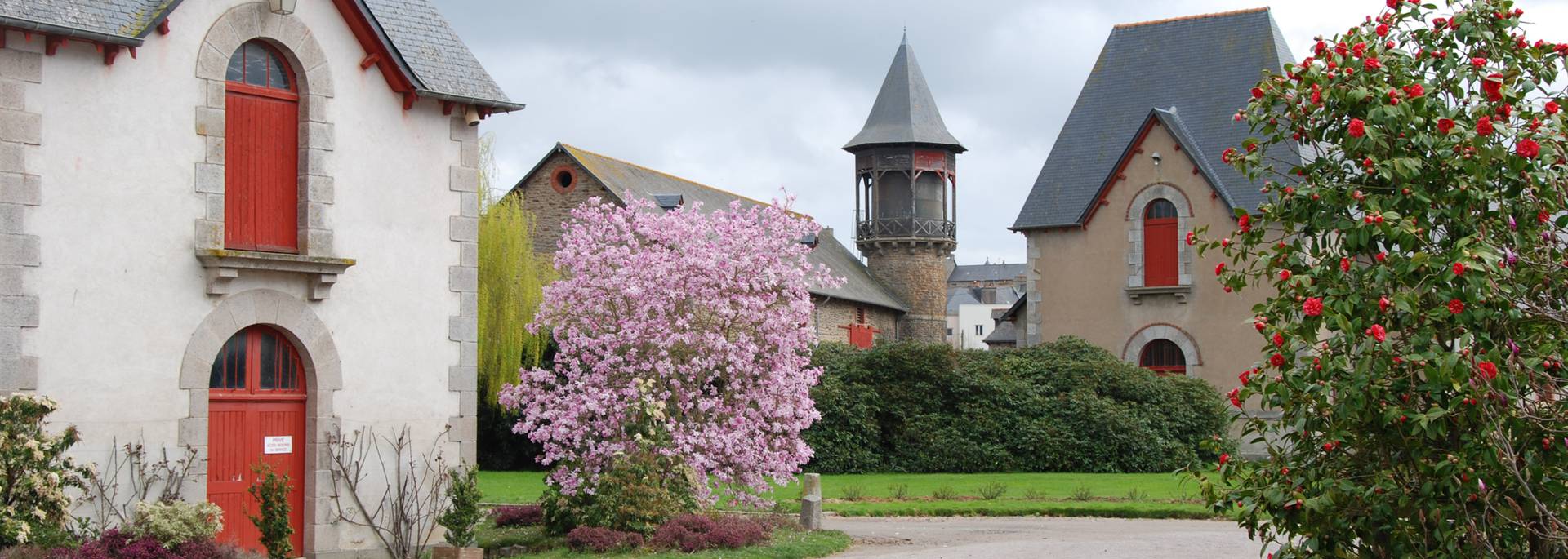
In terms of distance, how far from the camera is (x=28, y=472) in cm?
1118

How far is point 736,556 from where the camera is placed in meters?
13.9

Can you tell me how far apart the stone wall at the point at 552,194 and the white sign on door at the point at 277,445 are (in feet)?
79.7

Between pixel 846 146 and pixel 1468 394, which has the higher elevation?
pixel 846 146

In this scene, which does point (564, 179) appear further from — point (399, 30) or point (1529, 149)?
point (1529, 149)

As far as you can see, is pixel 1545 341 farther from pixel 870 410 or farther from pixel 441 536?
pixel 870 410

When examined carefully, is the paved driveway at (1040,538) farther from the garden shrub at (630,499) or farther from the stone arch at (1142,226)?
the stone arch at (1142,226)

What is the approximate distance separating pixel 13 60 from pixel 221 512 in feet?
12.3

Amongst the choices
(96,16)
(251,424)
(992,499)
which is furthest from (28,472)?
(992,499)

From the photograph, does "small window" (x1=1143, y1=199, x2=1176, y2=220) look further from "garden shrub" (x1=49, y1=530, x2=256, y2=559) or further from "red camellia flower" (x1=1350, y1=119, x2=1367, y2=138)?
"red camellia flower" (x1=1350, y1=119, x2=1367, y2=138)

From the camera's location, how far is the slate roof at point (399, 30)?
11898 mm

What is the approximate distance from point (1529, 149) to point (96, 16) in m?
10.2

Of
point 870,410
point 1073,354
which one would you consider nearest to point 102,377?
point 870,410

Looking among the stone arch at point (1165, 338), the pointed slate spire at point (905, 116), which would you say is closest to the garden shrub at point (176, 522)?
the stone arch at point (1165, 338)

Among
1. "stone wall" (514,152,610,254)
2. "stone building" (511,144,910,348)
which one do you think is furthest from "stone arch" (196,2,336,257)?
"stone wall" (514,152,610,254)
